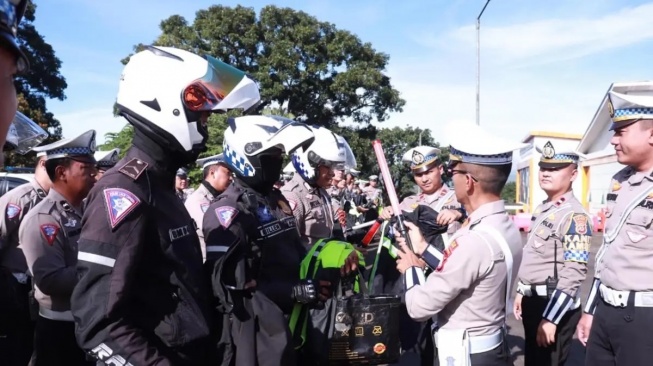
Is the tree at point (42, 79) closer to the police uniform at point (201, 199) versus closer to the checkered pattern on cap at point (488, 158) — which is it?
the police uniform at point (201, 199)

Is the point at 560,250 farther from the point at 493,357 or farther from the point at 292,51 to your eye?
the point at 292,51

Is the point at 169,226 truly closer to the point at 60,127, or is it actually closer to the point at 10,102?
the point at 10,102

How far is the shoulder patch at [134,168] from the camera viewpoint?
214 centimetres

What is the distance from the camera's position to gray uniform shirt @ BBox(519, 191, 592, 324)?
428cm

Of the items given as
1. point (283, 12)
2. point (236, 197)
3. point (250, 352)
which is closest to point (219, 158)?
point (236, 197)

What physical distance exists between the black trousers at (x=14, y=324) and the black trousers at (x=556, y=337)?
3981mm

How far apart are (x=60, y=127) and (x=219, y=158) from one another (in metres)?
23.2

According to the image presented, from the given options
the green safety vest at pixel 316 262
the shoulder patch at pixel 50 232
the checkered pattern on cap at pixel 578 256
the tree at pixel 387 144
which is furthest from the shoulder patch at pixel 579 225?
the tree at pixel 387 144

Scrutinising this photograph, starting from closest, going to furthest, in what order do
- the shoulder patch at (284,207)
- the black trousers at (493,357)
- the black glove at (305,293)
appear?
the black trousers at (493,357), the black glove at (305,293), the shoulder patch at (284,207)

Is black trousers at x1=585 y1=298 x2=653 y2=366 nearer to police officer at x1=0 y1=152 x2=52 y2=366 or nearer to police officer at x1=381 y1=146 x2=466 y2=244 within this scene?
police officer at x1=381 y1=146 x2=466 y2=244

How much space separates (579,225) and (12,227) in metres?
4.64

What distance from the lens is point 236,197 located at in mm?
3170

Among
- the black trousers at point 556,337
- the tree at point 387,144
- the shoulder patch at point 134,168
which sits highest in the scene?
the tree at point 387,144

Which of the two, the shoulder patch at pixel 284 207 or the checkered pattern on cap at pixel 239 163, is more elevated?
the checkered pattern on cap at pixel 239 163
